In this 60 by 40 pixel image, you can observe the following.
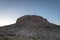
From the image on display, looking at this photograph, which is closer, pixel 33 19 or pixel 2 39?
pixel 2 39

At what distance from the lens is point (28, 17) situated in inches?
3346

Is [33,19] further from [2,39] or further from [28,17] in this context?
[2,39]

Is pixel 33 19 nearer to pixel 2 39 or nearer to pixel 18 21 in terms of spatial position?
pixel 18 21

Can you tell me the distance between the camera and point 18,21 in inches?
3295

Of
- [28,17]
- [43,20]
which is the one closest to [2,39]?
[43,20]

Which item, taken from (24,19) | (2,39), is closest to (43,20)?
(24,19)

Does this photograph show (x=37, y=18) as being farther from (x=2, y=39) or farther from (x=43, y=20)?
(x=2, y=39)

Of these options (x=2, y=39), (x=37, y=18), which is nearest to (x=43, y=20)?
(x=37, y=18)

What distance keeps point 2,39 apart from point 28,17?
6964cm

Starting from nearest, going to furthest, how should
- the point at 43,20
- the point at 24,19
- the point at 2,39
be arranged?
1. the point at 2,39
2. the point at 43,20
3. the point at 24,19

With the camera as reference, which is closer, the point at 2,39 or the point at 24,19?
the point at 2,39

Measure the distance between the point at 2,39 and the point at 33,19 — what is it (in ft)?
225

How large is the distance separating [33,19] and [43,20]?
7.16 meters

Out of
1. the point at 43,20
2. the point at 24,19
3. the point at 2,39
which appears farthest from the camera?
the point at 24,19
